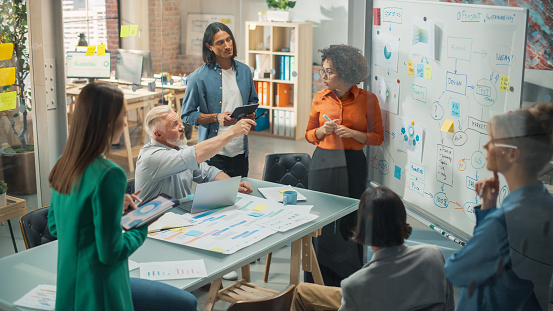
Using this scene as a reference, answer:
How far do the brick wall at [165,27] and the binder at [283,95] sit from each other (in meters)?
1.34

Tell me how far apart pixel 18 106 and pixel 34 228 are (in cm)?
212

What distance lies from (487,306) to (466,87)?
0.87 meters

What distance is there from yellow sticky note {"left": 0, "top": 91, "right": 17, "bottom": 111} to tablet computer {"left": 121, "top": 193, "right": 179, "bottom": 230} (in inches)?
110

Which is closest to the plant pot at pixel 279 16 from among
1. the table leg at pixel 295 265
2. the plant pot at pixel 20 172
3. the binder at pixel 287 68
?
the binder at pixel 287 68

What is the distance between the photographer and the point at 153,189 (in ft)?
10.8

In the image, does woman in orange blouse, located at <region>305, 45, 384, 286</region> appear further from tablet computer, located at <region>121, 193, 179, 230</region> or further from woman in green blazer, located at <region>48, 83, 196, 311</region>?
woman in green blazer, located at <region>48, 83, 196, 311</region>

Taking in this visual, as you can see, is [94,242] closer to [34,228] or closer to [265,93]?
[34,228]

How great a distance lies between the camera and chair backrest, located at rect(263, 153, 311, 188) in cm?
389

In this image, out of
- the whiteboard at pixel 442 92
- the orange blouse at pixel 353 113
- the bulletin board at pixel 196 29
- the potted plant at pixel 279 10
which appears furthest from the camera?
the bulletin board at pixel 196 29

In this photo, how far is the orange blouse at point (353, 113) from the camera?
3158mm

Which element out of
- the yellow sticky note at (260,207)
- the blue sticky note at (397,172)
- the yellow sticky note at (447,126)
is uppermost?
the yellow sticky note at (447,126)

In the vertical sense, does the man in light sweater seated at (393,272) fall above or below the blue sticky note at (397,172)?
below

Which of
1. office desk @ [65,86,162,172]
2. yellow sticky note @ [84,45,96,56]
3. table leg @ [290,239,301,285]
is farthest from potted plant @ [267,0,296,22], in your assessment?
table leg @ [290,239,301,285]

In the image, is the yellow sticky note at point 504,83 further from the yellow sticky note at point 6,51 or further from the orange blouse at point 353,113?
the yellow sticky note at point 6,51
